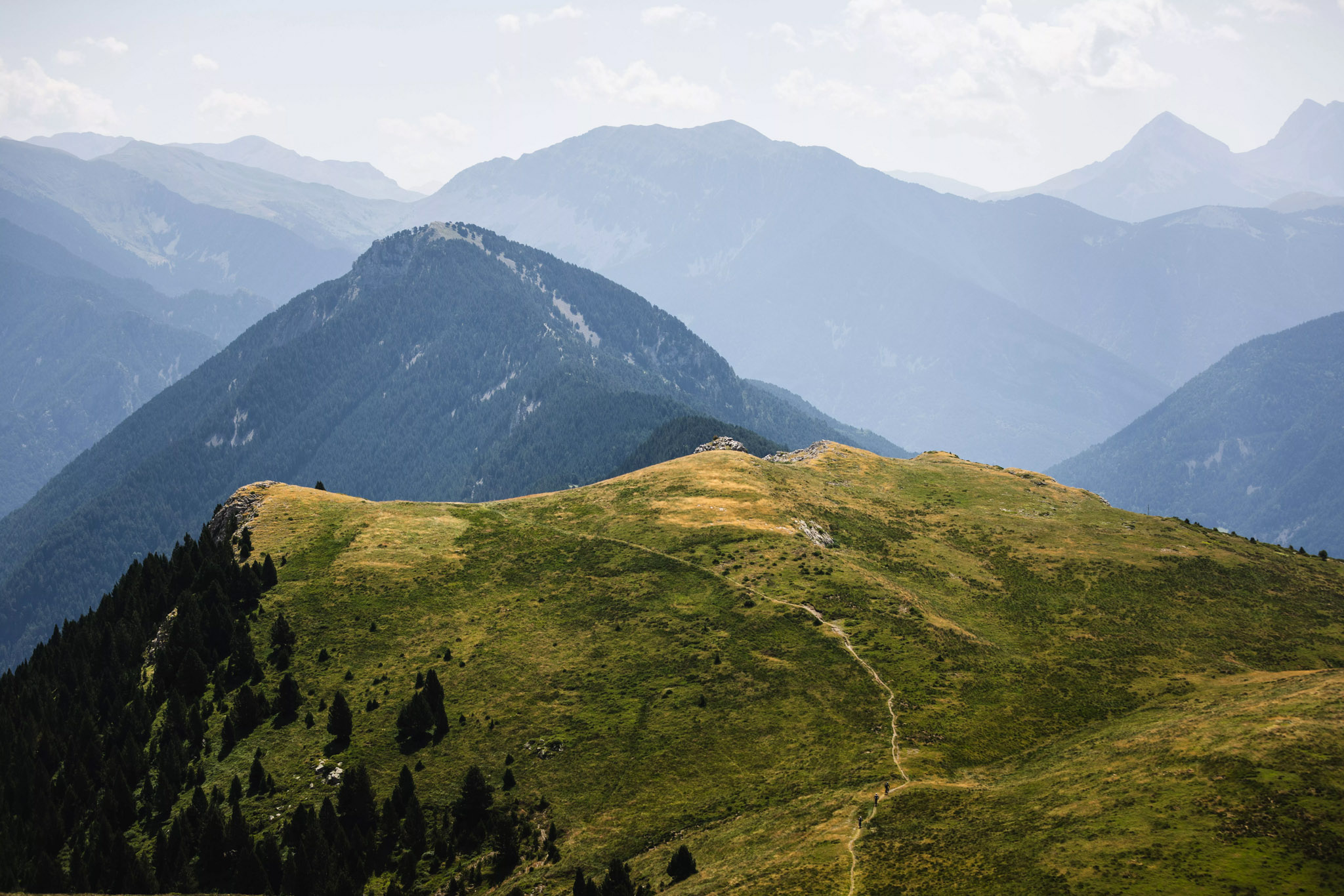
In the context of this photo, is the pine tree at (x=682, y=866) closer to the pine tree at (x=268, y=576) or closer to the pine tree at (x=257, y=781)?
the pine tree at (x=257, y=781)

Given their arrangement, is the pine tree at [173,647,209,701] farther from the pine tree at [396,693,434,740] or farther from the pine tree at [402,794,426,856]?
the pine tree at [402,794,426,856]

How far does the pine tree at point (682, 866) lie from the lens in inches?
2830

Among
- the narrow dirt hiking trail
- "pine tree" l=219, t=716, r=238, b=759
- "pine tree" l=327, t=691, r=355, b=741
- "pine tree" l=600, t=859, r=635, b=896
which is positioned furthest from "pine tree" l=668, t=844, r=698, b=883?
"pine tree" l=219, t=716, r=238, b=759

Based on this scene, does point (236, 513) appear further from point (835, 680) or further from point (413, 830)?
point (835, 680)

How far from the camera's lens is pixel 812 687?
100438mm

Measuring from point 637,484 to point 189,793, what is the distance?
312 ft

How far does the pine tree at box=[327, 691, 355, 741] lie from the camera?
97625 mm

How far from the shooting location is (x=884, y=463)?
652 ft

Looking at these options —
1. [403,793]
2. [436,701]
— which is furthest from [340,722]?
[403,793]

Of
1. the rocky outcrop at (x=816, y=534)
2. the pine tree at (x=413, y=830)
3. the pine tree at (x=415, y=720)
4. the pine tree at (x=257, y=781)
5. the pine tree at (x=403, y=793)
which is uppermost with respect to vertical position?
the rocky outcrop at (x=816, y=534)

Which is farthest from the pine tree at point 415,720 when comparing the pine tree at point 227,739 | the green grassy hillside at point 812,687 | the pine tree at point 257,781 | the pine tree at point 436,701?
the pine tree at point 227,739

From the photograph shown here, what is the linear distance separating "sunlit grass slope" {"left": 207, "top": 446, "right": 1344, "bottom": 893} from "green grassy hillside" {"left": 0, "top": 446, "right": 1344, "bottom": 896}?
0.41 meters

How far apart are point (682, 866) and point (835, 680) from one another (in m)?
35.5

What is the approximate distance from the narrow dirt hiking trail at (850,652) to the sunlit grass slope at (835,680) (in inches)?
19.7
